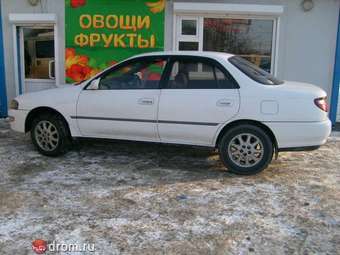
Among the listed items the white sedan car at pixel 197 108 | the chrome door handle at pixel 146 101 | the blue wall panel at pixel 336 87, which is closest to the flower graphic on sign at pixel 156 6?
the white sedan car at pixel 197 108

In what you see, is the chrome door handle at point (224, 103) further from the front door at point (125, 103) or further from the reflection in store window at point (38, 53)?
the reflection in store window at point (38, 53)

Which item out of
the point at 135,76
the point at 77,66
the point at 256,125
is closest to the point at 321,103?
the point at 256,125

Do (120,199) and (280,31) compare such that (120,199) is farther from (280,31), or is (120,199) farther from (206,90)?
(280,31)

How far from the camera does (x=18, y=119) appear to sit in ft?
21.4

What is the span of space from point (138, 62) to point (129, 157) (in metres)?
1.48

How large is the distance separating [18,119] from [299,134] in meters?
4.14

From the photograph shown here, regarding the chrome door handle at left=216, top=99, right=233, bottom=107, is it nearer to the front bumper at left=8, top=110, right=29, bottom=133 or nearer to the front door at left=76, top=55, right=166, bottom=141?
the front door at left=76, top=55, right=166, bottom=141

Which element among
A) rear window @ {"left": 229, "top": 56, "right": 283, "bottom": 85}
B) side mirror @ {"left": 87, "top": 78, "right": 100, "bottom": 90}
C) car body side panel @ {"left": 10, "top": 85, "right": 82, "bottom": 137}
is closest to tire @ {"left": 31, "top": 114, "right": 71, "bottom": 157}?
car body side panel @ {"left": 10, "top": 85, "right": 82, "bottom": 137}

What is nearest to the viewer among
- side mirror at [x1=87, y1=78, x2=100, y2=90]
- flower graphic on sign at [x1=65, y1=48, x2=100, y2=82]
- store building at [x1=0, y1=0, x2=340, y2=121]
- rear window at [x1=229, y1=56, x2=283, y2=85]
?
rear window at [x1=229, y1=56, x2=283, y2=85]

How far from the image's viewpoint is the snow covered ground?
12.5ft

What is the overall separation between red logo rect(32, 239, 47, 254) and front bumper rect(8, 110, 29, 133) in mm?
3113

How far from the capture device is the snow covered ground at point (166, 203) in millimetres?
3807

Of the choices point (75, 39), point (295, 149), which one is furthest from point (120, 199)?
point (75, 39)

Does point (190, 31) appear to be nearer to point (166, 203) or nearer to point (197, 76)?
point (197, 76)
